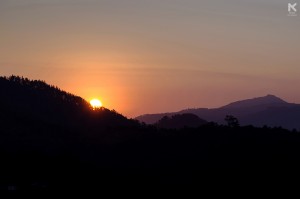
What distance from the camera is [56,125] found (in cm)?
14850

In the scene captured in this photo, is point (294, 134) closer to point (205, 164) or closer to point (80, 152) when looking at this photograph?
point (205, 164)

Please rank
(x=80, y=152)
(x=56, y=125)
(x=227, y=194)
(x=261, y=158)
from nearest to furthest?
(x=227, y=194)
(x=261, y=158)
(x=80, y=152)
(x=56, y=125)

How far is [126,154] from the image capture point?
4685 inches

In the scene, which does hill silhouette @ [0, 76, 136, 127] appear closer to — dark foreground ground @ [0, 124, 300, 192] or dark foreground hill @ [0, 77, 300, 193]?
dark foreground hill @ [0, 77, 300, 193]

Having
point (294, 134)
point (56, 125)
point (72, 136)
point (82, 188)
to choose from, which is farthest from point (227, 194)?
point (56, 125)

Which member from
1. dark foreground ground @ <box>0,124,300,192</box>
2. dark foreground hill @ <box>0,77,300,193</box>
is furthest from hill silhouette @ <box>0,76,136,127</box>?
dark foreground ground @ <box>0,124,300,192</box>

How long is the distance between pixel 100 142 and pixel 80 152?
34.0 ft

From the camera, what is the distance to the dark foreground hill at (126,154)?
336ft

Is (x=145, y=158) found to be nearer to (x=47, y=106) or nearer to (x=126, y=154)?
(x=126, y=154)

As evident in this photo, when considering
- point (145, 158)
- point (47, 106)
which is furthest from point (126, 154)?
point (47, 106)

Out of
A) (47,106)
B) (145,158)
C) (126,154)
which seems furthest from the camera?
(47,106)

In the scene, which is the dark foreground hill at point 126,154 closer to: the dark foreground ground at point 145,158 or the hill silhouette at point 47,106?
the dark foreground ground at point 145,158

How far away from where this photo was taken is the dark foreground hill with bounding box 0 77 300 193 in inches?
4033

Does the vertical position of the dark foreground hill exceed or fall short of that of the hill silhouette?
it falls short
